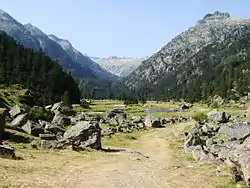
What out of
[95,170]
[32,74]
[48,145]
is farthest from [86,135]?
[32,74]

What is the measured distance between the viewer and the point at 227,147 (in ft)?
160

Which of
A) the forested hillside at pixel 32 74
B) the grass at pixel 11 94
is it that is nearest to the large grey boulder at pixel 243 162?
the grass at pixel 11 94

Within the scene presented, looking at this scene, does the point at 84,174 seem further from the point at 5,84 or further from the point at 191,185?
the point at 5,84

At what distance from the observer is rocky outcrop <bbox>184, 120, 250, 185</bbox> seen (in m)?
31.2

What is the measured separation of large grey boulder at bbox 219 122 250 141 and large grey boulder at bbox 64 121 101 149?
21.8m

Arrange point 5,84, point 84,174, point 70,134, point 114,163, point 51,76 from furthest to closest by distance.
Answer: point 51,76
point 5,84
point 70,134
point 114,163
point 84,174

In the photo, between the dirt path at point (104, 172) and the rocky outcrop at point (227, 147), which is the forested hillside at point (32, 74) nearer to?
the rocky outcrop at point (227, 147)

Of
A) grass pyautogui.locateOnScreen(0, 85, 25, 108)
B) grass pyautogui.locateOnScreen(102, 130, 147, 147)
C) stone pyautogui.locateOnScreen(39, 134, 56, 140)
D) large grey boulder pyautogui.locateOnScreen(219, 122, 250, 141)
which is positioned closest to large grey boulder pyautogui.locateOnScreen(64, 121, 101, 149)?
stone pyautogui.locateOnScreen(39, 134, 56, 140)

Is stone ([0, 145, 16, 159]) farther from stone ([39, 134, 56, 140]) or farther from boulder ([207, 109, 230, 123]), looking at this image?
boulder ([207, 109, 230, 123])

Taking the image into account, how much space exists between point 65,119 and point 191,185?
57.4 m

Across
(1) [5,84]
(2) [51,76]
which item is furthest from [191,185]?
(2) [51,76]

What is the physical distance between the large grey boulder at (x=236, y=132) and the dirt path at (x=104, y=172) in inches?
604

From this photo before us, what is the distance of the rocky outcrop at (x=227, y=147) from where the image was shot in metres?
31.2

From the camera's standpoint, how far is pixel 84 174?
33625 millimetres
